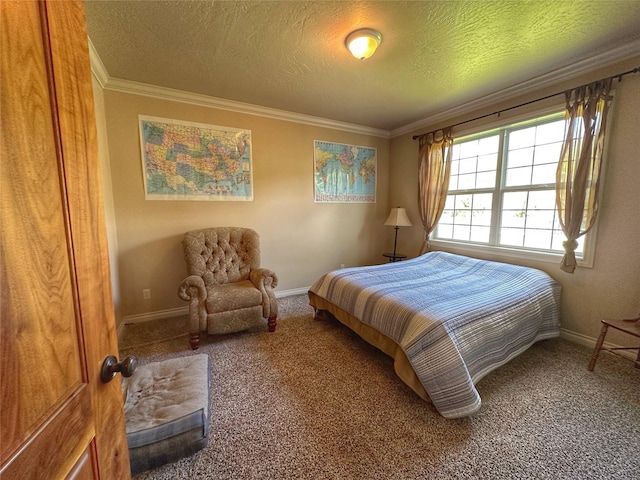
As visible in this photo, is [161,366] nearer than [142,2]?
No

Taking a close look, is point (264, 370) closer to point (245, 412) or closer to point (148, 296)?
point (245, 412)

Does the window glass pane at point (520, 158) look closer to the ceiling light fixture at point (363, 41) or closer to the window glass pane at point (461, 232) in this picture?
the window glass pane at point (461, 232)

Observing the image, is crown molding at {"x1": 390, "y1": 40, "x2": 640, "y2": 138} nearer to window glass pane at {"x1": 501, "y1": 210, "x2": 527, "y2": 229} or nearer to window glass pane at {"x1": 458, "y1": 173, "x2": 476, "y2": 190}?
window glass pane at {"x1": 458, "y1": 173, "x2": 476, "y2": 190}

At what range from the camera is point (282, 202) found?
11.7ft

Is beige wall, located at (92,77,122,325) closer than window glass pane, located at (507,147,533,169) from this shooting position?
Yes

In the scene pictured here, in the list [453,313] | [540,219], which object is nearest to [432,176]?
[540,219]

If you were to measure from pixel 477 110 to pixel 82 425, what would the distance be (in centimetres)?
411

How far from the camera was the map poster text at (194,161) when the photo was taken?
2803 millimetres

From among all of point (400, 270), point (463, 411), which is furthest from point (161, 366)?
point (400, 270)

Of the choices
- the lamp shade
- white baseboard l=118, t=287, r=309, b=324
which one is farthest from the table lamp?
white baseboard l=118, t=287, r=309, b=324

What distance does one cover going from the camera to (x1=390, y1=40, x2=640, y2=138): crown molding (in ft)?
6.88

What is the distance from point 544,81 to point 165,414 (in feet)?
13.6

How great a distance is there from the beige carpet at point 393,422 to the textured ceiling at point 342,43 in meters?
2.60

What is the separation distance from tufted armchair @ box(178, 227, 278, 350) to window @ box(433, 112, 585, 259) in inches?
105
